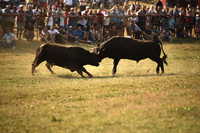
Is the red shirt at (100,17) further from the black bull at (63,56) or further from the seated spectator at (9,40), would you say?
the black bull at (63,56)

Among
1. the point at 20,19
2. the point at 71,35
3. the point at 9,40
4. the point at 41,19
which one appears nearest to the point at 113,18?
the point at 71,35

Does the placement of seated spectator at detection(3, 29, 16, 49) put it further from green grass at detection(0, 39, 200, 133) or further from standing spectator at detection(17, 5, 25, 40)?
green grass at detection(0, 39, 200, 133)

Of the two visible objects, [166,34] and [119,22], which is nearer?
[119,22]

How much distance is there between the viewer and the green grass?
231 inches

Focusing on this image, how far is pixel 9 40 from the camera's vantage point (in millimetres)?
18984

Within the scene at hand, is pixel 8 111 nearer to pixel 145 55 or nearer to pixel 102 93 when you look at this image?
pixel 102 93

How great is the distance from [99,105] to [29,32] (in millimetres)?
14165

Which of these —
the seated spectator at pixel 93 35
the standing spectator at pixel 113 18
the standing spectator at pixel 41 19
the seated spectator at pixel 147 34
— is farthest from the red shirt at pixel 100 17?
the standing spectator at pixel 41 19

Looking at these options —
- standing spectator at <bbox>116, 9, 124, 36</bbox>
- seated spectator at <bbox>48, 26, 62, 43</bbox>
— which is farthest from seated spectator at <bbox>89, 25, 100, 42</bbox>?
seated spectator at <bbox>48, 26, 62, 43</bbox>

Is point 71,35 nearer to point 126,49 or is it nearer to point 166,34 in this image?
→ point 166,34

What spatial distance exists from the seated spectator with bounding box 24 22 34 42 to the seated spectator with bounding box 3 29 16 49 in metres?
1.51

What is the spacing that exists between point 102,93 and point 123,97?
841mm

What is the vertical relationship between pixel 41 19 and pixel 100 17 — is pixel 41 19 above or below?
below

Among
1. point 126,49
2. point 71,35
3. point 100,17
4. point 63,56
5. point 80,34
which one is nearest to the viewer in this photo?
point 63,56
